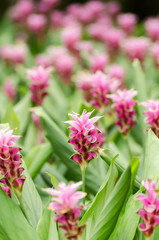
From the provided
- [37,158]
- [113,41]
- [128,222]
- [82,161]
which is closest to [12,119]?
[37,158]

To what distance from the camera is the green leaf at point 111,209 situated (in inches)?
54.0

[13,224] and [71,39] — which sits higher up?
[71,39]

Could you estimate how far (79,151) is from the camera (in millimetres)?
1468

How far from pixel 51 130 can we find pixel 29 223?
599 mm

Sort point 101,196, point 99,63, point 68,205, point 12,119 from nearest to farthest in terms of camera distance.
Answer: point 68,205 < point 101,196 < point 12,119 < point 99,63

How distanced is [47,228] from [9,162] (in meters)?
0.27

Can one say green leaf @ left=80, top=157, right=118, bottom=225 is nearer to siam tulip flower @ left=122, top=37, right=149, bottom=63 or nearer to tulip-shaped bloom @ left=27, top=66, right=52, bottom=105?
tulip-shaped bloom @ left=27, top=66, right=52, bottom=105

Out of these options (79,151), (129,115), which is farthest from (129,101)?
(79,151)

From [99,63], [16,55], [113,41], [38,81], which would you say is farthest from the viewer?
[113,41]

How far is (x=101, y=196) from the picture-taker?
58.3 inches

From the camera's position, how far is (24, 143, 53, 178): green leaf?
6.22 ft

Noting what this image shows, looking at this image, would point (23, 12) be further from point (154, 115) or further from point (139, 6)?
point (154, 115)

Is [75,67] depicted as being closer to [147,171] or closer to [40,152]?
[40,152]

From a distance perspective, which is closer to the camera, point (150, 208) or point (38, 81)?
point (150, 208)
